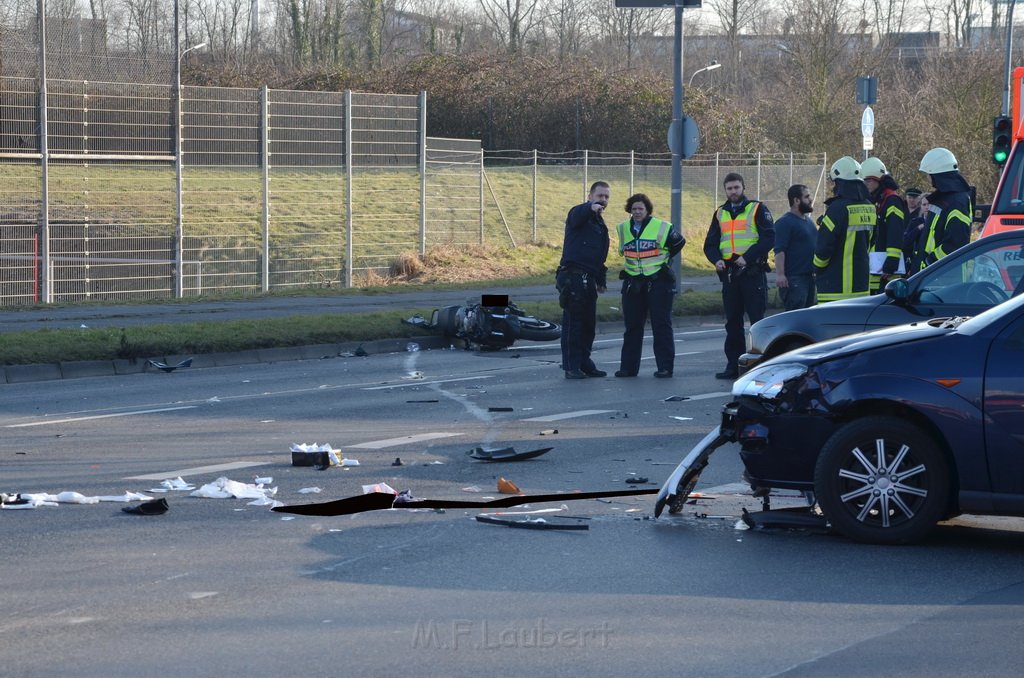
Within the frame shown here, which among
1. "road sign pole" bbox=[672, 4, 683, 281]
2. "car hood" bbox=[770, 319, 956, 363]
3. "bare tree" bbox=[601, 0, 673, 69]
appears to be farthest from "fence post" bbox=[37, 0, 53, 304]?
"bare tree" bbox=[601, 0, 673, 69]

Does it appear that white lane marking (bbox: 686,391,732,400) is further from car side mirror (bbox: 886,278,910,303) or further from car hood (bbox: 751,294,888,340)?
car side mirror (bbox: 886,278,910,303)

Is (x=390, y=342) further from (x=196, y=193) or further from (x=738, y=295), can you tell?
(x=196, y=193)

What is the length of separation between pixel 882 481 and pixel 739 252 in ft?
24.3

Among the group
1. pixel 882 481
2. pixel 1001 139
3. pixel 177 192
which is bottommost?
pixel 882 481

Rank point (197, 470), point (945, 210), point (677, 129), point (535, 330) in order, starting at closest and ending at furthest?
point (197, 470) → point (945, 210) → point (535, 330) → point (677, 129)

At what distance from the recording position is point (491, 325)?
17641mm

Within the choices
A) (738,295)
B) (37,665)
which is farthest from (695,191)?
(37,665)

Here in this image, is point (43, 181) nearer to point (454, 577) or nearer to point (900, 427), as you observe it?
point (454, 577)

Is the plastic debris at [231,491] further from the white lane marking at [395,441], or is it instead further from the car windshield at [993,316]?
the car windshield at [993,316]

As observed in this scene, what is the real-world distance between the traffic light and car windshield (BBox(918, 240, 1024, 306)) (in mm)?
8780

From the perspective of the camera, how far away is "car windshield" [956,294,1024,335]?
271 inches

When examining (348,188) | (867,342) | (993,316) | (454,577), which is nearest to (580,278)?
(867,342)

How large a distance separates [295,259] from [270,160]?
201 cm

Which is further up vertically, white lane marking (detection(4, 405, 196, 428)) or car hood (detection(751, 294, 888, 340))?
→ car hood (detection(751, 294, 888, 340))
